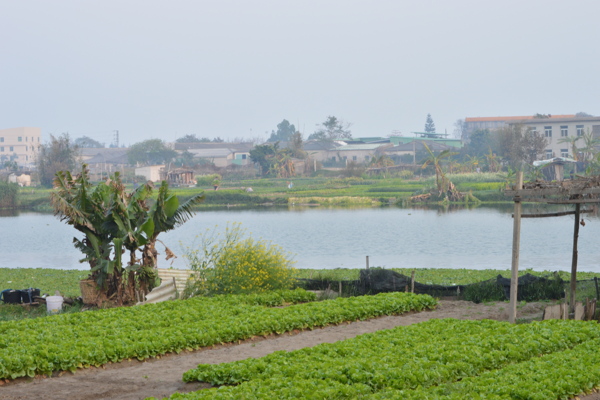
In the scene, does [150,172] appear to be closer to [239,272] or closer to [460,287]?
[239,272]

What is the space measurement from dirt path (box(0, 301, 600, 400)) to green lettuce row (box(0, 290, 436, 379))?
0.69ft

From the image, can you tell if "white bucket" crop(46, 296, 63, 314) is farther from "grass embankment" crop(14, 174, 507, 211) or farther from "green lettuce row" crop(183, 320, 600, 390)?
"grass embankment" crop(14, 174, 507, 211)

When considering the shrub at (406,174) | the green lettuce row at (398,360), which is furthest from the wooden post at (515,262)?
the shrub at (406,174)

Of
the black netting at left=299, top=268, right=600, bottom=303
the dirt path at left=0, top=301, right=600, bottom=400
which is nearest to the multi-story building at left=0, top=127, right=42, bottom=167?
the black netting at left=299, top=268, right=600, bottom=303

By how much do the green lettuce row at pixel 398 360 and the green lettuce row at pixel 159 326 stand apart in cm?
233

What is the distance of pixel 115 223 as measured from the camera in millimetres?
20859

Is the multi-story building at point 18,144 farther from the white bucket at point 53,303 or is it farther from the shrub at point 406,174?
the white bucket at point 53,303

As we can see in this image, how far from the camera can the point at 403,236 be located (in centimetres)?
4894

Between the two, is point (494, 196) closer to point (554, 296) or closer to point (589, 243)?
point (589, 243)

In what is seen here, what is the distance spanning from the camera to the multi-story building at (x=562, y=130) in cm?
9916

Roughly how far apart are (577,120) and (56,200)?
91174 millimetres

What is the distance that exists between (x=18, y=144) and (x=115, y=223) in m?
175

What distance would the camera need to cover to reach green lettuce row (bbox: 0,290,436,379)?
1296cm

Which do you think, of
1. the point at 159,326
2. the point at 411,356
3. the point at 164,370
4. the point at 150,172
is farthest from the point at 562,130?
the point at 164,370
